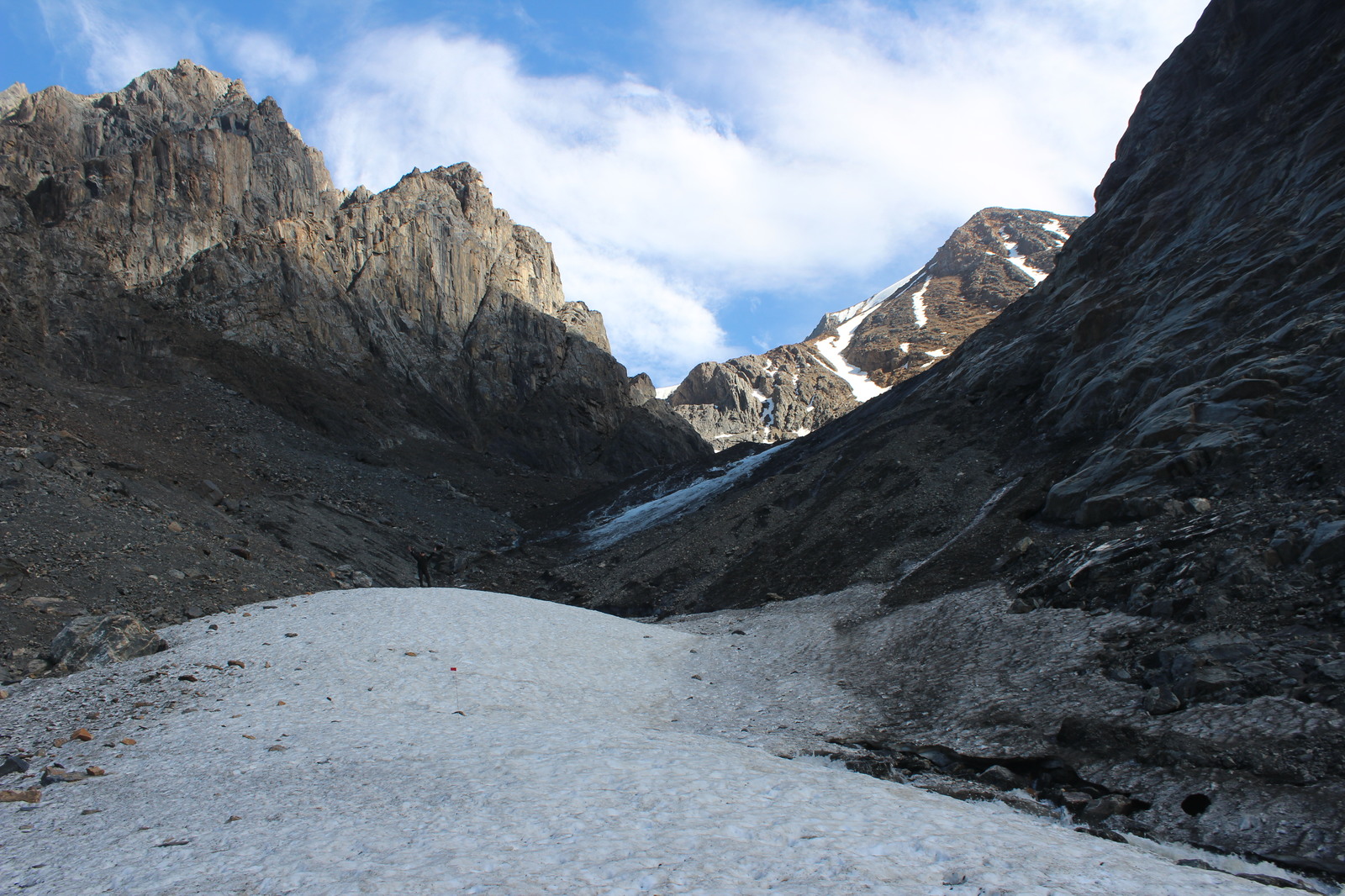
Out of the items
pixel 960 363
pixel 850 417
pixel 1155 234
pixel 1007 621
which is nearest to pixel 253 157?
pixel 850 417

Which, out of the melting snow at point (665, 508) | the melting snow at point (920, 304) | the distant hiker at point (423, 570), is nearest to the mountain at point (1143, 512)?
the melting snow at point (665, 508)

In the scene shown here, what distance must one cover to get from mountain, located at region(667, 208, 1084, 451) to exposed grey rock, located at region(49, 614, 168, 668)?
106097mm

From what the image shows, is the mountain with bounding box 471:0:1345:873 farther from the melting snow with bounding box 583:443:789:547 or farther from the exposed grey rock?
the exposed grey rock

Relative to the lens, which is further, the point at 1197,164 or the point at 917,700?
the point at 1197,164

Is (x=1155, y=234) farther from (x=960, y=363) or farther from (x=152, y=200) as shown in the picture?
(x=152, y=200)

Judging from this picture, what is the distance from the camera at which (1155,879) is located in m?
5.88

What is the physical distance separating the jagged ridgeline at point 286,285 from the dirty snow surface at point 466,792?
37.4 meters

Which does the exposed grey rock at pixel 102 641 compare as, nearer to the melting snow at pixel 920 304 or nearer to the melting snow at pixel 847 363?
the melting snow at pixel 847 363

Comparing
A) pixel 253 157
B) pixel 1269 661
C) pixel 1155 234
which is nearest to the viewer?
pixel 1269 661

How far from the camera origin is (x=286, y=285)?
6291 cm

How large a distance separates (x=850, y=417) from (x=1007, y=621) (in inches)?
1265

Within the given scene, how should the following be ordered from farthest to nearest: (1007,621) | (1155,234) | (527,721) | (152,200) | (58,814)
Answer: (152,200) → (1155,234) → (1007,621) → (527,721) → (58,814)

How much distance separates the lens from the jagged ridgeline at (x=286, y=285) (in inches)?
1918

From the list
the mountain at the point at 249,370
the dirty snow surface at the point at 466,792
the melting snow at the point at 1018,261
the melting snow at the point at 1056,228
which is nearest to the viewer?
the dirty snow surface at the point at 466,792
